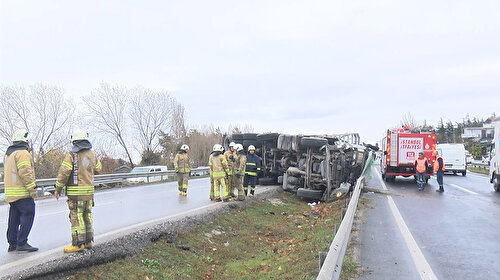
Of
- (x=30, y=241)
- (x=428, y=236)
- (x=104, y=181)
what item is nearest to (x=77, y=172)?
(x=30, y=241)

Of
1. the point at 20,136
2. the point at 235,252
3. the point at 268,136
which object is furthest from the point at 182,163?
the point at 20,136

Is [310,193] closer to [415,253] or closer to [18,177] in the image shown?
[415,253]

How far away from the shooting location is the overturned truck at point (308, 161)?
13227 mm

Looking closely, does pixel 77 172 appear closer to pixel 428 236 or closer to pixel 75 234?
pixel 75 234

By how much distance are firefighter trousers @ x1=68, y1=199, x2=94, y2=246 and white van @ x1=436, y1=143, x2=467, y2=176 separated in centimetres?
2622

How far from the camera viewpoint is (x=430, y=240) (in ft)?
23.7

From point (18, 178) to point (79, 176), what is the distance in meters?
0.87

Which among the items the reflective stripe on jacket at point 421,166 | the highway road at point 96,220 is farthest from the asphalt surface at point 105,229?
the reflective stripe on jacket at point 421,166

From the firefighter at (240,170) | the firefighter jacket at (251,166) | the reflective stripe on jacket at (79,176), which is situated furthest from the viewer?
the firefighter jacket at (251,166)

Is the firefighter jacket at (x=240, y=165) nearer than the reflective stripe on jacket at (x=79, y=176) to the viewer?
No

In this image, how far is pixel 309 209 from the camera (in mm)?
13125

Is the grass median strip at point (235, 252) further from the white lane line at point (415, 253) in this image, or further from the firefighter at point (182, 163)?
the firefighter at point (182, 163)

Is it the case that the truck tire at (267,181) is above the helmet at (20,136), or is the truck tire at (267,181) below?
below

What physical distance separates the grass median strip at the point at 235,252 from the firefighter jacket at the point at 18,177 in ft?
4.68
